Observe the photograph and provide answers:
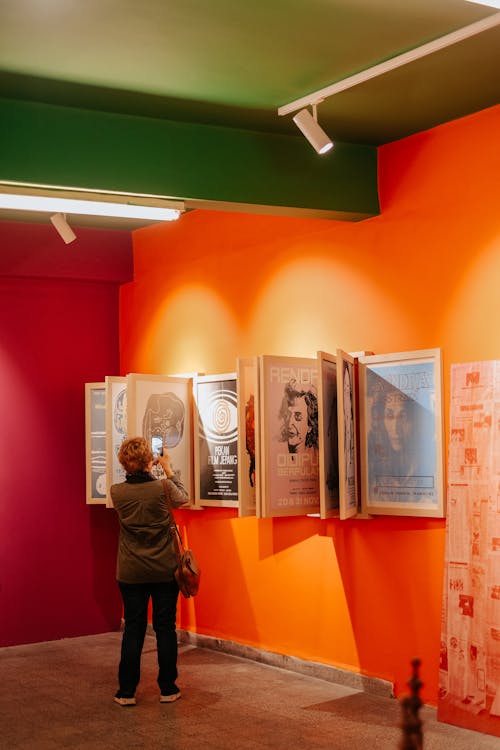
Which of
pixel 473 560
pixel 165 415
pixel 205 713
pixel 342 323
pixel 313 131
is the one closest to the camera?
pixel 313 131

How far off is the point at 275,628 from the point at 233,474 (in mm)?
1207

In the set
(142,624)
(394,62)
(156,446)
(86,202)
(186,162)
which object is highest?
(394,62)

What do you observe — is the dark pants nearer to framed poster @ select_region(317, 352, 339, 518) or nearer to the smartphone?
framed poster @ select_region(317, 352, 339, 518)

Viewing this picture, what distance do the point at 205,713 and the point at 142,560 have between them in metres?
1.00

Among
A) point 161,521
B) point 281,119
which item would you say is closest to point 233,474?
point 161,521

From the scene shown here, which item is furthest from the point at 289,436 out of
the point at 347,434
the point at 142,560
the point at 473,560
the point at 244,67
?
the point at 244,67

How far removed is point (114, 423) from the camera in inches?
341

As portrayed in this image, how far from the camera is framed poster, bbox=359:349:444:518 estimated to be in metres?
6.21

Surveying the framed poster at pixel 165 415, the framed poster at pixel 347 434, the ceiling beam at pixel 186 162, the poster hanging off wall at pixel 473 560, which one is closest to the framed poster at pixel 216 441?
the framed poster at pixel 165 415

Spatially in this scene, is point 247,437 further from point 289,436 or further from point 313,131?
point 313,131

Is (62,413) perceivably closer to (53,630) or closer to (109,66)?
(53,630)

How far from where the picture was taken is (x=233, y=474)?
7.96 metres

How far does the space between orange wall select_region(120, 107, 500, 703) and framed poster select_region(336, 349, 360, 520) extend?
0.29 m

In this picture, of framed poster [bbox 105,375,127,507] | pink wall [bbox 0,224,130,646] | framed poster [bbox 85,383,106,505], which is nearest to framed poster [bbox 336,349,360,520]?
framed poster [bbox 105,375,127,507]
